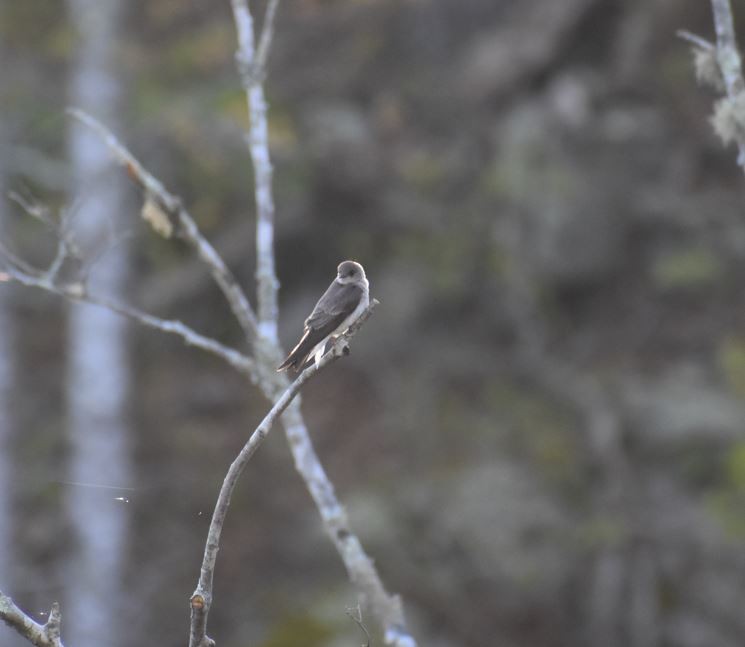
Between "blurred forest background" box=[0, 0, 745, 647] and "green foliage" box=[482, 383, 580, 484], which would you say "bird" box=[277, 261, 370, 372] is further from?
"green foliage" box=[482, 383, 580, 484]

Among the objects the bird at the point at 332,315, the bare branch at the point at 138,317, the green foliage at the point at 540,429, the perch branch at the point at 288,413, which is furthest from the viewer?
the green foliage at the point at 540,429

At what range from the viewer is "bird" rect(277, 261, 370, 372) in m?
3.90

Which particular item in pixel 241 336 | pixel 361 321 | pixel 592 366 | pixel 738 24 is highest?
pixel 738 24

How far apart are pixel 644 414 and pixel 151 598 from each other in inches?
199

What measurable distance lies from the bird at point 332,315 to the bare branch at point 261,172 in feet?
4.43

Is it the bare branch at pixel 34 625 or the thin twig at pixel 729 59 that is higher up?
the thin twig at pixel 729 59

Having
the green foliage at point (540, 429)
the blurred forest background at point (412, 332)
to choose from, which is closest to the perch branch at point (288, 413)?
the blurred forest background at point (412, 332)

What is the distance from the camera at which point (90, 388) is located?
33.6ft

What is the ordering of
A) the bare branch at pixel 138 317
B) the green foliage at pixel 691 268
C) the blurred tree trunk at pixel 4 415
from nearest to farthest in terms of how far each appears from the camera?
1. the bare branch at pixel 138 317
2. the blurred tree trunk at pixel 4 415
3. the green foliage at pixel 691 268

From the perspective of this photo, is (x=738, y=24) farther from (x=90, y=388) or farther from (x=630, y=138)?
(x=90, y=388)

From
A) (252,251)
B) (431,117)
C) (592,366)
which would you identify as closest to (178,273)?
(252,251)

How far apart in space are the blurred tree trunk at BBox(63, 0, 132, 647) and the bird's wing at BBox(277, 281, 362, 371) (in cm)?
645

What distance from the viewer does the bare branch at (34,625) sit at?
122 inches

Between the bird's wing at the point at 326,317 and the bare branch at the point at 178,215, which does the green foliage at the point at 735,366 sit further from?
the bird's wing at the point at 326,317
